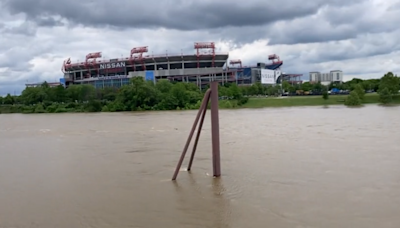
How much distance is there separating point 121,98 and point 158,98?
696cm

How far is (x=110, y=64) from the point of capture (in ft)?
411

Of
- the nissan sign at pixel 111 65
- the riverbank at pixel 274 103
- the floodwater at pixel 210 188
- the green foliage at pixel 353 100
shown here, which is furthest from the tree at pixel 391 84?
the nissan sign at pixel 111 65

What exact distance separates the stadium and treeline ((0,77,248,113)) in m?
26.1

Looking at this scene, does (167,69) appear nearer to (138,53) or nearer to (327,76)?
(138,53)

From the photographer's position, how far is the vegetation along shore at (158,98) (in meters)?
69.8

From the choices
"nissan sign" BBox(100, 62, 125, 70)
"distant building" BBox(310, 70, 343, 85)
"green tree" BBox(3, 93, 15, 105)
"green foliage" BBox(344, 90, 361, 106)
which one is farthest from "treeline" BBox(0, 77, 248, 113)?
"distant building" BBox(310, 70, 343, 85)

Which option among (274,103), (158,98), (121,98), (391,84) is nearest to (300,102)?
(274,103)

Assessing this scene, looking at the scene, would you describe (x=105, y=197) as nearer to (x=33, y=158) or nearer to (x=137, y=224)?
(x=137, y=224)

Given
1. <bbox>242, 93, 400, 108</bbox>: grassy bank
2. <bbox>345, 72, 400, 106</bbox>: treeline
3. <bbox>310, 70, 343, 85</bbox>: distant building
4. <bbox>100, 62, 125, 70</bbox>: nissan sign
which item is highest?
<bbox>100, 62, 125, 70</bbox>: nissan sign

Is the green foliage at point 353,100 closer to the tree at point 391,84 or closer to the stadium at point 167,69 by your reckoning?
the tree at point 391,84

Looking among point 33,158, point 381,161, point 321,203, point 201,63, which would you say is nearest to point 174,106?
point 201,63

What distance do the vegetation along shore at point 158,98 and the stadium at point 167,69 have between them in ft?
86.4

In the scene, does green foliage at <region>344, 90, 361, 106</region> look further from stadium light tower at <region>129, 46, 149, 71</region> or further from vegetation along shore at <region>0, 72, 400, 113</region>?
stadium light tower at <region>129, 46, 149, 71</region>

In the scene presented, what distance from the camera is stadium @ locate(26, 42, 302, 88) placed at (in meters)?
118
